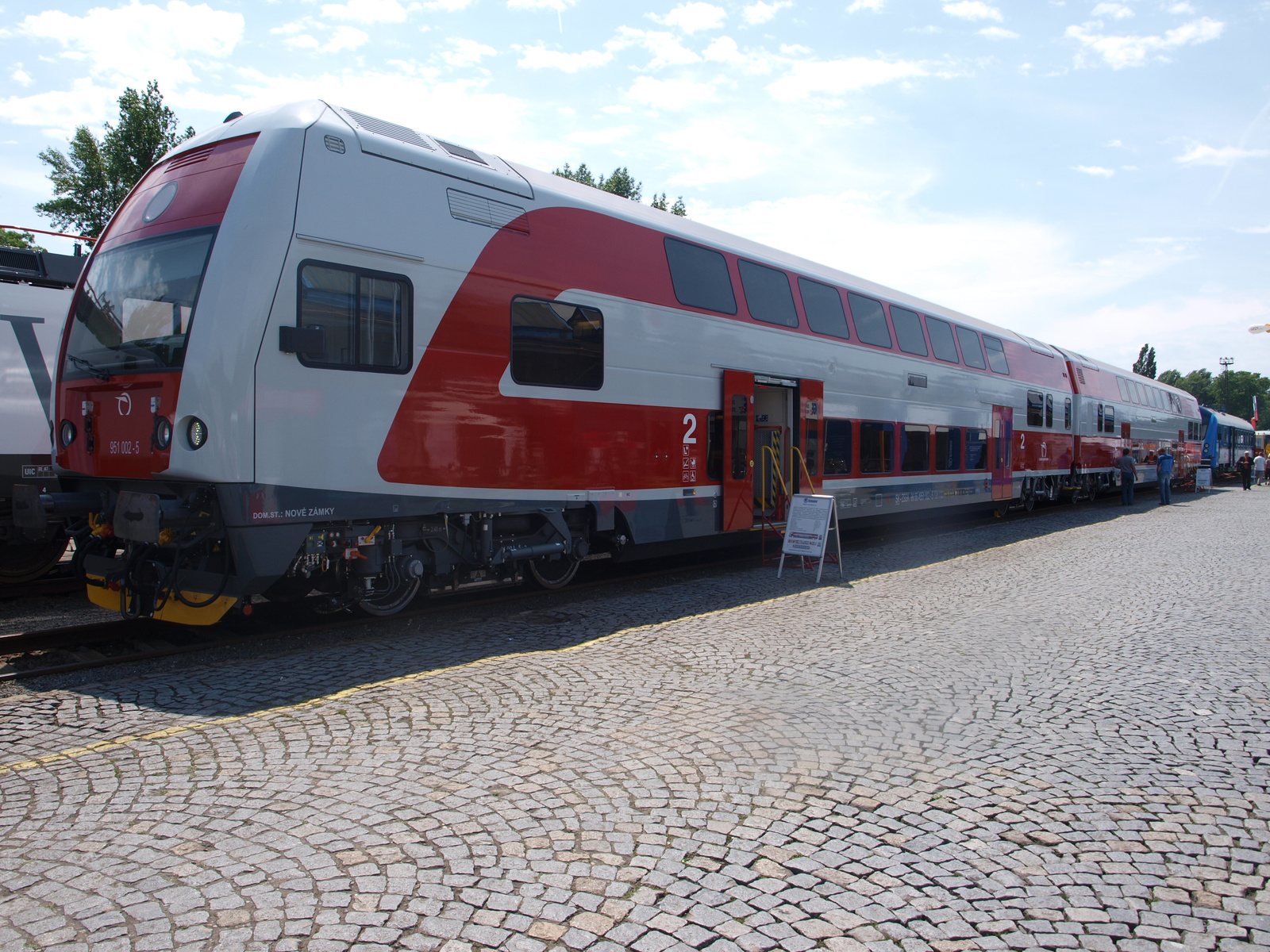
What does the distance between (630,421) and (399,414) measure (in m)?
2.86

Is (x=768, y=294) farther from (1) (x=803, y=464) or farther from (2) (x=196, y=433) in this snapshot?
(2) (x=196, y=433)

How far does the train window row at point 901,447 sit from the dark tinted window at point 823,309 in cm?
138

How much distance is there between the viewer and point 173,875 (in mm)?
2842

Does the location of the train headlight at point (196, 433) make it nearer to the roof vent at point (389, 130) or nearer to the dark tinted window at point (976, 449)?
the roof vent at point (389, 130)

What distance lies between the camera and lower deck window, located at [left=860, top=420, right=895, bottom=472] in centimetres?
1259

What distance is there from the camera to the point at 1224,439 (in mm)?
41312

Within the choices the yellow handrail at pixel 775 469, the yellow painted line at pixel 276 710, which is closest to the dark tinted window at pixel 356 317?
the yellow painted line at pixel 276 710

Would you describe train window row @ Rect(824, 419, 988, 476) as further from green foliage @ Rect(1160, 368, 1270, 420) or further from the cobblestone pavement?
green foliage @ Rect(1160, 368, 1270, 420)

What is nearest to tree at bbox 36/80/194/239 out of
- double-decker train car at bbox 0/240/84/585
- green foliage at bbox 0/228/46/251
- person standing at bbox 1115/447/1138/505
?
green foliage at bbox 0/228/46/251

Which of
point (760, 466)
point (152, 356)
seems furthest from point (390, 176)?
point (760, 466)

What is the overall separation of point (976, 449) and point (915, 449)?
10.2 ft

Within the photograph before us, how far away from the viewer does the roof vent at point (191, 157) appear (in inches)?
247

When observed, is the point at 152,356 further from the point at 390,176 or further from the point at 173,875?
the point at 173,875

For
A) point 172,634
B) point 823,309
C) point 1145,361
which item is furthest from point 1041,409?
point 1145,361
